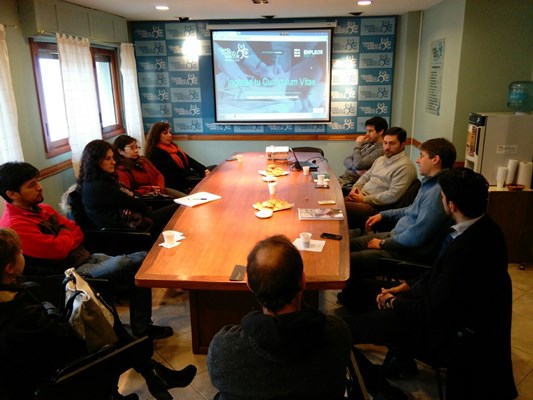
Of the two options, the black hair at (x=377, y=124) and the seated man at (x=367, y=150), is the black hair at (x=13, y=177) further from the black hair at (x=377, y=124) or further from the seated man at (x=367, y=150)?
the black hair at (x=377, y=124)

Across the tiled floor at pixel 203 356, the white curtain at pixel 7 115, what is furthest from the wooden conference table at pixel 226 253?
the white curtain at pixel 7 115

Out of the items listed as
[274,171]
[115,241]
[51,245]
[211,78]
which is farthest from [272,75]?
[51,245]

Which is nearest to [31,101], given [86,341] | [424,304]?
[86,341]

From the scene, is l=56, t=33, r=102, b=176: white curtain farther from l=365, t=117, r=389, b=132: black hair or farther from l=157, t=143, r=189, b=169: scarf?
l=365, t=117, r=389, b=132: black hair

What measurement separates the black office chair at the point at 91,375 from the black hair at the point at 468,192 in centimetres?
146

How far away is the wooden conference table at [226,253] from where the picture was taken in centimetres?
202

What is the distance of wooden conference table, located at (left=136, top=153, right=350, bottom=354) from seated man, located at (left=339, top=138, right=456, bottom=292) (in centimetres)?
29

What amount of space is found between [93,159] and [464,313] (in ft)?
7.97

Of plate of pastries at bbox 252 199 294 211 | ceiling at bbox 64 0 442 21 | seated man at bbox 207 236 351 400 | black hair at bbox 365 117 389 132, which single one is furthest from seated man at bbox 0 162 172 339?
ceiling at bbox 64 0 442 21

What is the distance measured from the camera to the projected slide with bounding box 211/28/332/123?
233 inches

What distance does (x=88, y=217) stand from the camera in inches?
122

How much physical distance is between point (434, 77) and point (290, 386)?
15.1ft

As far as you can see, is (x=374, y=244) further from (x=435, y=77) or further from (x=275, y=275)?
(x=435, y=77)

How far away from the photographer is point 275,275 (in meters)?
1.21
